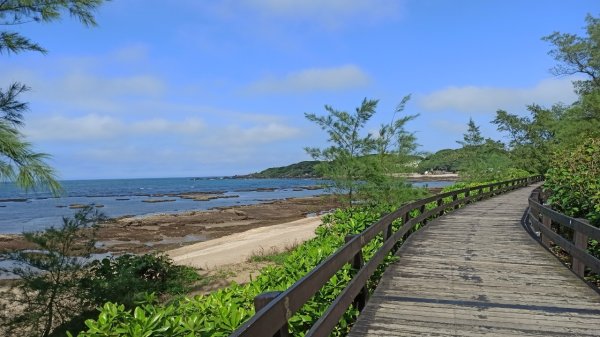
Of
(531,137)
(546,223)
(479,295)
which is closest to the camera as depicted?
(479,295)

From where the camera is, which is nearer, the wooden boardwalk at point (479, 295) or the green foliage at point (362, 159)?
the wooden boardwalk at point (479, 295)

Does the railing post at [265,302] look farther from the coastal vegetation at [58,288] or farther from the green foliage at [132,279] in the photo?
the coastal vegetation at [58,288]

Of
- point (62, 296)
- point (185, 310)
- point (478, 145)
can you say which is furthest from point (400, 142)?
point (478, 145)

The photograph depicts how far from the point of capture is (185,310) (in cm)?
461

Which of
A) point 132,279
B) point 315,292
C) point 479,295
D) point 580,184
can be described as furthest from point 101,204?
point 315,292

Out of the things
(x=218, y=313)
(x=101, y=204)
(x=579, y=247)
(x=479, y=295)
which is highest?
(x=579, y=247)

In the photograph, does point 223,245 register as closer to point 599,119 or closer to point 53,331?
point 53,331

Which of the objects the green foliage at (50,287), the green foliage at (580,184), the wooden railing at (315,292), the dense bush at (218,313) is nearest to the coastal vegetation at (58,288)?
the green foliage at (50,287)

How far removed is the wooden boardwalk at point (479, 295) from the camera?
470 cm

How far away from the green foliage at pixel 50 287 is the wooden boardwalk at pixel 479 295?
6.68 meters

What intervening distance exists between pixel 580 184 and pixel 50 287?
1126cm

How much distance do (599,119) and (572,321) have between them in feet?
106

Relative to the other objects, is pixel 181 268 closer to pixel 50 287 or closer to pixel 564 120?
pixel 50 287

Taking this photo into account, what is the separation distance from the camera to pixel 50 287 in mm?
8977
